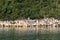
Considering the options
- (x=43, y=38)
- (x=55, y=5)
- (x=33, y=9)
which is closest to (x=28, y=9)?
(x=33, y=9)

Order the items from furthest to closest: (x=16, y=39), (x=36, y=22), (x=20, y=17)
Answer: (x=20, y=17) < (x=36, y=22) < (x=16, y=39)

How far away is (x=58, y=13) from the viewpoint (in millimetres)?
45625

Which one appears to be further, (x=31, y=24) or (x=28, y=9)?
(x=28, y=9)

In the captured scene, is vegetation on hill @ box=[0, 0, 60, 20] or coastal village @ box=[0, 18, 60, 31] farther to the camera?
vegetation on hill @ box=[0, 0, 60, 20]

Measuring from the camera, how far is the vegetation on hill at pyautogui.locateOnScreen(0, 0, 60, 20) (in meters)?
46.0

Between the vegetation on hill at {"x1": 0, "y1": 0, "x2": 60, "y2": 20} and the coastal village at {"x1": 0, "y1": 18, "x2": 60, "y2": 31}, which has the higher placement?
the vegetation on hill at {"x1": 0, "y1": 0, "x2": 60, "y2": 20}

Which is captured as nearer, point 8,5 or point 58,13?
point 58,13

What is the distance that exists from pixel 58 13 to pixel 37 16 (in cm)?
297

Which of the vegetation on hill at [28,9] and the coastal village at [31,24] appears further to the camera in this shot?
the vegetation on hill at [28,9]

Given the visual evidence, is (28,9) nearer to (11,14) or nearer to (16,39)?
(11,14)

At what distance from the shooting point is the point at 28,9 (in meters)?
47.2

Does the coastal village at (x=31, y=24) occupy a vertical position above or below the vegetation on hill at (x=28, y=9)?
below

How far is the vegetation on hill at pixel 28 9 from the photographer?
45969 millimetres

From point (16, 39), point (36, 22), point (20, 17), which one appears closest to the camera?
point (16, 39)
